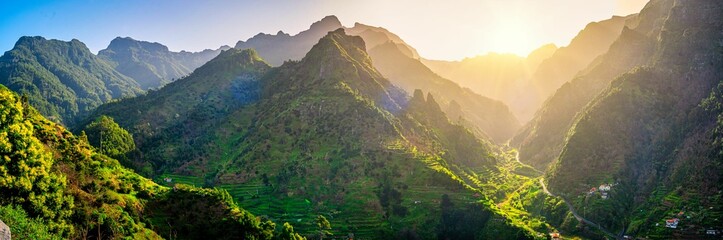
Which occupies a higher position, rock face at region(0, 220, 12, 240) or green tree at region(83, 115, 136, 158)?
green tree at region(83, 115, 136, 158)

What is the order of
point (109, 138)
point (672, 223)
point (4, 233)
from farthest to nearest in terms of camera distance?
1. point (109, 138)
2. point (672, 223)
3. point (4, 233)

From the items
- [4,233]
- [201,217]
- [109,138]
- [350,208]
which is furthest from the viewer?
[109,138]

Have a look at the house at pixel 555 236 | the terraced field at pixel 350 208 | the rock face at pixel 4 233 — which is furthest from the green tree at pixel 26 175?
the house at pixel 555 236

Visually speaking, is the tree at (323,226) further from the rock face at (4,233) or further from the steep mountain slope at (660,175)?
the steep mountain slope at (660,175)

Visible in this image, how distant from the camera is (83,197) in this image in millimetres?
76938

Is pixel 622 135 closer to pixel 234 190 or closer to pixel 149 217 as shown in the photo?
pixel 234 190

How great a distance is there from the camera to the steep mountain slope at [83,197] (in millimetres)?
64062

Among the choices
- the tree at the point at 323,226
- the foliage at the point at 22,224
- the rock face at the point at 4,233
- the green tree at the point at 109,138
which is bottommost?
the tree at the point at 323,226

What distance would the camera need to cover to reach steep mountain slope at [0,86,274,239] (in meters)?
64.1

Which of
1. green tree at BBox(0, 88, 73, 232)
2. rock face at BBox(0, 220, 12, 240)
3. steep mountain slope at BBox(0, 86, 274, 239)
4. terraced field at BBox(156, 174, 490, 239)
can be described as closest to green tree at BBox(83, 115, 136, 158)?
terraced field at BBox(156, 174, 490, 239)

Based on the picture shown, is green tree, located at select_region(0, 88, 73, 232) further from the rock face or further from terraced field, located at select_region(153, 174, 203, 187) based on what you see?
terraced field, located at select_region(153, 174, 203, 187)

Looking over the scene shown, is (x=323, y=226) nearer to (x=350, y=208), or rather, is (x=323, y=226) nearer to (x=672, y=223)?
(x=350, y=208)

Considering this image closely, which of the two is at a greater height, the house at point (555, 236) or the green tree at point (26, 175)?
the green tree at point (26, 175)

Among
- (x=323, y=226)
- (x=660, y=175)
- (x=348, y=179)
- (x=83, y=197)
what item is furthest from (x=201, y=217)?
(x=660, y=175)
